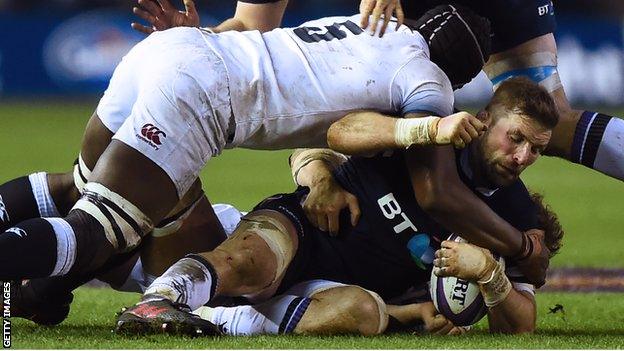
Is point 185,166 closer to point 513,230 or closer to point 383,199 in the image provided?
point 383,199

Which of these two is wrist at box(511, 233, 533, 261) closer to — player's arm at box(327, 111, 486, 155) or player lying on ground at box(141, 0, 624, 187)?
player's arm at box(327, 111, 486, 155)

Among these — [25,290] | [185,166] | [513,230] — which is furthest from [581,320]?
[25,290]

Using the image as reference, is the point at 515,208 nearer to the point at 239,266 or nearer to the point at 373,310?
the point at 373,310

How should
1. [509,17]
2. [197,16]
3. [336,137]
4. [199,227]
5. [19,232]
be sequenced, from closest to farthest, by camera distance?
[19,232] → [336,137] → [199,227] → [197,16] → [509,17]

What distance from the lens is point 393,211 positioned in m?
5.84

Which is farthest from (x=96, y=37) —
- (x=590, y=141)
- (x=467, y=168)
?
(x=467, y=168)

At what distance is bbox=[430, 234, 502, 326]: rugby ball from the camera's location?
5574 millimetres

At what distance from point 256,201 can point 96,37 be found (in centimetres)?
862

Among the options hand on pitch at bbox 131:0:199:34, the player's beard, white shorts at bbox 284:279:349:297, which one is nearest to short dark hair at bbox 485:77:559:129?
the player's beard

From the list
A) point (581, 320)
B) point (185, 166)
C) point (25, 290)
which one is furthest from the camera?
point (581, 320)

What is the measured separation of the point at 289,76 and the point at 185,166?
567mm

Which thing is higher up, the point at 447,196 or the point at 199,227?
the point at 447,196

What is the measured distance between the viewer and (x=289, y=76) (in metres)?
5.69

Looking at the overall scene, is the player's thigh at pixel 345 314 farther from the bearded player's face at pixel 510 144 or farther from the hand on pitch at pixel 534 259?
the bearded player's face at pixel 510 144
